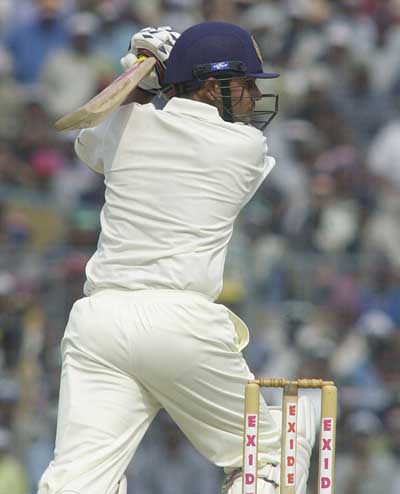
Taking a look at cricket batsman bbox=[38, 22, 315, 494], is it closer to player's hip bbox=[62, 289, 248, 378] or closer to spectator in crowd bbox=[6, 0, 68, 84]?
player's hip bbox=[62, 289, 248, 378]

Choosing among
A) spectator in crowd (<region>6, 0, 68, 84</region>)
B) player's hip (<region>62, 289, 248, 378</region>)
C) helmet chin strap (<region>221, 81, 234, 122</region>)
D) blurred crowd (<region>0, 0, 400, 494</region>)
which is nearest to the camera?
player's hip (<region>62, 289, 248, 378</region>)

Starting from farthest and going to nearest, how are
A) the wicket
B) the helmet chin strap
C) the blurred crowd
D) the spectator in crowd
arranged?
the spectator in crowd < the blurred crowd < the helmet chin strap < the wicket

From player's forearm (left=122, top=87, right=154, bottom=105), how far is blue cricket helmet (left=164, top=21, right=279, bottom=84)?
142mm

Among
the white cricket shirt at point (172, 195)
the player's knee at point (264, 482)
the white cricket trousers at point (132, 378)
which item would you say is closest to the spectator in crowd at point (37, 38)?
the white cricket shirt at point (172, 195)

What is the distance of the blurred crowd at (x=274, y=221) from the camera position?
863cm

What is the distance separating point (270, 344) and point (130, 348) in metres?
4.58

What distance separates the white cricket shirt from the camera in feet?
14.9

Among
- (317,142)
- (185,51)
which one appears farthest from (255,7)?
(185,51)

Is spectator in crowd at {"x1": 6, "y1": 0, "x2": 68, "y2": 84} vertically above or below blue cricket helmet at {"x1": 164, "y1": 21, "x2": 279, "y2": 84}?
below

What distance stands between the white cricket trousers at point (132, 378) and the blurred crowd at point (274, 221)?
3.38 meters

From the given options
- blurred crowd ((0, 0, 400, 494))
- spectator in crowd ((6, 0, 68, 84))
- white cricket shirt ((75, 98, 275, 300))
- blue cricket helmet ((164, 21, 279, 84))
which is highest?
blue cricket helmet ((164, 21, 279, 84))

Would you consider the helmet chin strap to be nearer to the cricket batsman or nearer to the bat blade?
the cricket batsman

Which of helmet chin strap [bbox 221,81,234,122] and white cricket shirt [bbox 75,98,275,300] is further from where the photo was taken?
helmet chin strap [bbox 221,81,234,122]

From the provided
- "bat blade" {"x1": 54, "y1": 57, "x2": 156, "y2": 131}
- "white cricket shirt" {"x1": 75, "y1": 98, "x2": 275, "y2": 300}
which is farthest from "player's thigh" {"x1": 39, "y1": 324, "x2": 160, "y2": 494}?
"bat blade" {"x1": 54, "y1": 57, "x2": 156, "y2": 131}
